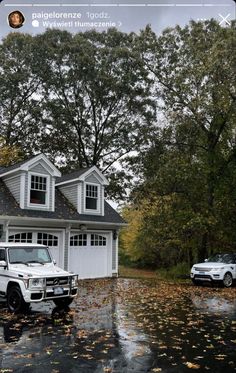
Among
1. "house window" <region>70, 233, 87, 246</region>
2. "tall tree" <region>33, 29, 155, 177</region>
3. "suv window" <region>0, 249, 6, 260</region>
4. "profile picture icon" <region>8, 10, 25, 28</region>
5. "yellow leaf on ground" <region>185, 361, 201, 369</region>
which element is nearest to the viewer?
"profile picture icon" <region>8, 10, 25, 28</region>

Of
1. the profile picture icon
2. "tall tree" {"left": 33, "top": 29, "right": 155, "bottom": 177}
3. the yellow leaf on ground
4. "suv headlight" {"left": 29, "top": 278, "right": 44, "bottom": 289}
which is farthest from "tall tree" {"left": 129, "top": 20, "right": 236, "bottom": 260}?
the profile picture icon

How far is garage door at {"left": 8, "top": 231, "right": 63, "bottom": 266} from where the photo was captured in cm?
1732

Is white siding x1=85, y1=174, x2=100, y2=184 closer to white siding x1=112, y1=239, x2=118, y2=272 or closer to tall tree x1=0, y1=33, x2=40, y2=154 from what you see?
white siding x1=112, y1=239, x2=118, y2=272

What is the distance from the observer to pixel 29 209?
1812cm

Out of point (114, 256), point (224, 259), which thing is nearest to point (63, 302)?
point (224, 259)

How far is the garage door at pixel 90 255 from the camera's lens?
19.5 m

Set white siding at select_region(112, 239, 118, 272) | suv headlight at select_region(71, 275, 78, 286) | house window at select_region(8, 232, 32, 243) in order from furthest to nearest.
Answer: white siding at select_region(112, 239, 118, 272) < house window at select_region(8, 232, 32, 243) < suv headlight at select_region(71, 275, 78, 286)

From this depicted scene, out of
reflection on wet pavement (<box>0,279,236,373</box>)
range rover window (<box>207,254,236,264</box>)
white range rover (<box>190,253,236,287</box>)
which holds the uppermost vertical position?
range rover window (<box>207,254,236,264</box>)

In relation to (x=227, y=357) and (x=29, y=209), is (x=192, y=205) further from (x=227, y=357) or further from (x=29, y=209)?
(x=227, y=357)

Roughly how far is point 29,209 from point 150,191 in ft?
26.8

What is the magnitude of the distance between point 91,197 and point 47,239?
379 cm

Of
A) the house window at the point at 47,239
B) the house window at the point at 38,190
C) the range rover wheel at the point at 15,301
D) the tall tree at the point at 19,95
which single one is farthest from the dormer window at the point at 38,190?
the tall tree at the point at 19,95

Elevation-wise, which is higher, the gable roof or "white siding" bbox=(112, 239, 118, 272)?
the gable roof

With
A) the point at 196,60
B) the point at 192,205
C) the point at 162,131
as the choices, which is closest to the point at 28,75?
the point at 162,131
